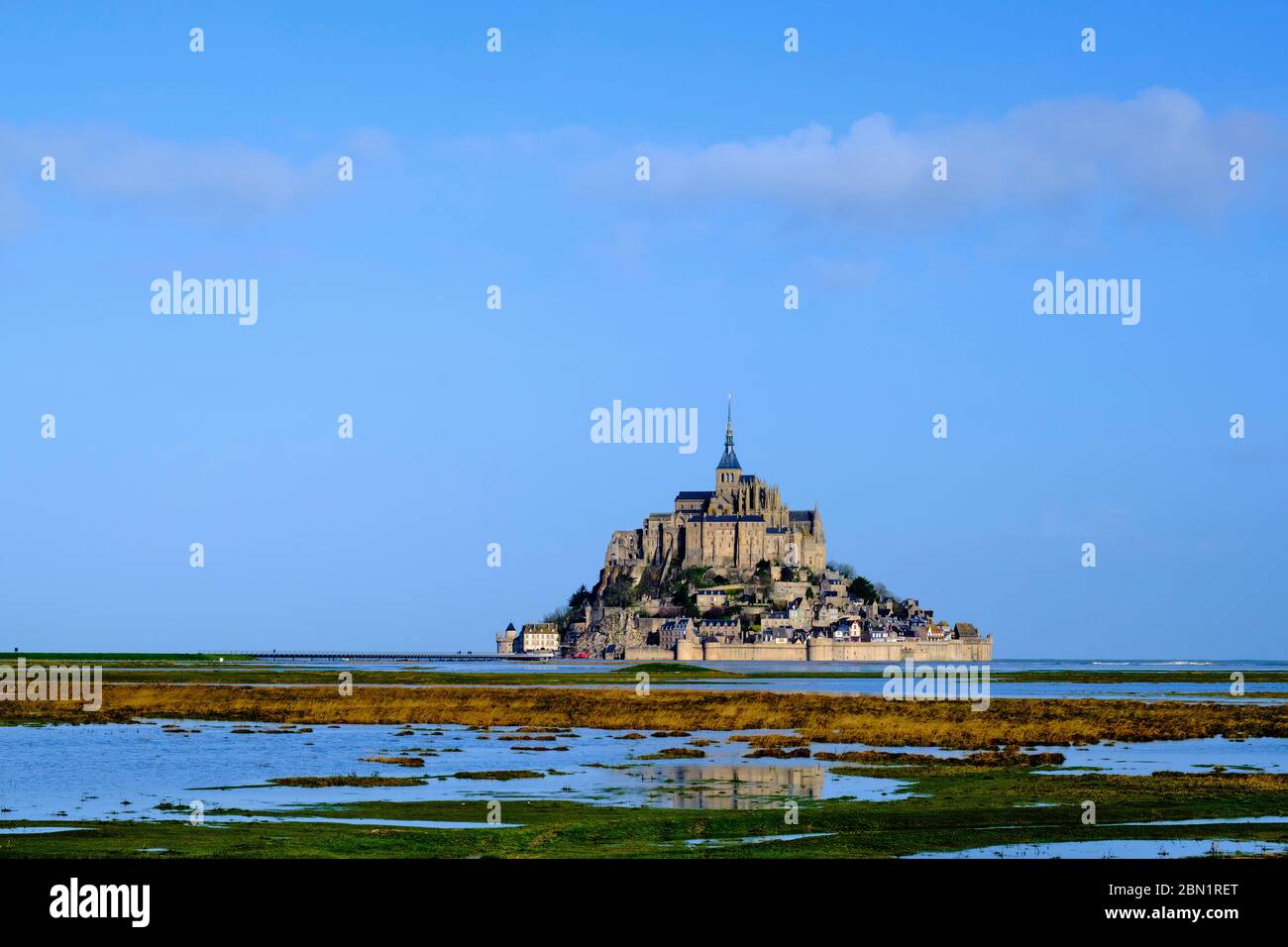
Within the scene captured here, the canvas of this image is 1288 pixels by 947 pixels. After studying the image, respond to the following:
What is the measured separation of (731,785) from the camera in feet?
121

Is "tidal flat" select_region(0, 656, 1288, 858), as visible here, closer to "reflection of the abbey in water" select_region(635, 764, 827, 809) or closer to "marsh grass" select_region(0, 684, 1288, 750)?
"reflection of the abbey in water" select_region(635, 764, 827, 809)

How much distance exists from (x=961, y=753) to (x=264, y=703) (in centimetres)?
4315

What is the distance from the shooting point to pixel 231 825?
93.2ft

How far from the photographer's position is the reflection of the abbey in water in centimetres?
3294

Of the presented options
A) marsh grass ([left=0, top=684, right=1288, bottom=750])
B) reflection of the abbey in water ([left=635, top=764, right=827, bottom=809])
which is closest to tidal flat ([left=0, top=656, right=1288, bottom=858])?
reflection of the abbey in water ([left=635, top=764, right=827, bottom=809])

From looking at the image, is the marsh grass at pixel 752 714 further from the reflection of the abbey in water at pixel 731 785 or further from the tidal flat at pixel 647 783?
the reflection of the abbey in water at pixel 731 785

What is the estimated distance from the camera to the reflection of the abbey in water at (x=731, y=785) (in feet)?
108
